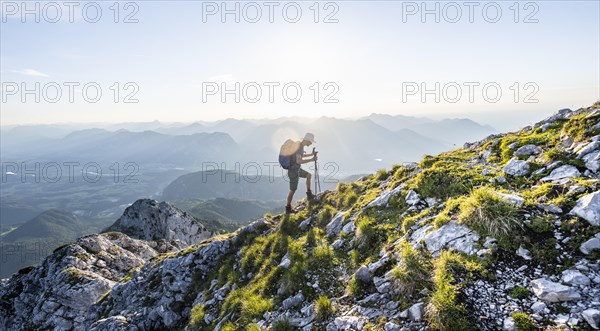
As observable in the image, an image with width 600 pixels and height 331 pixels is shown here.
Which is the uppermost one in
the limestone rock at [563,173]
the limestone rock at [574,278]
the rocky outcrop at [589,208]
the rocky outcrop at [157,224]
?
the limestone rock at [563,173]

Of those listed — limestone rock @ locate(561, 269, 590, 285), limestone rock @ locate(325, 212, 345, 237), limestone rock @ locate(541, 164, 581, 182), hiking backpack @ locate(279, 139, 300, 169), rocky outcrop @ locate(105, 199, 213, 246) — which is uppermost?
hiking backpack @ locate(279, 139, 300, 169)

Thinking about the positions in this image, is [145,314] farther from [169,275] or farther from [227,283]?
[227,283]

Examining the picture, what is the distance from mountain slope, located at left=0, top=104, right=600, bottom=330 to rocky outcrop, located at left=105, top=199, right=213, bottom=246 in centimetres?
4143

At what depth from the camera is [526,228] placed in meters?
7.14

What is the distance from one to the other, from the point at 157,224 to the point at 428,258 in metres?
60.2

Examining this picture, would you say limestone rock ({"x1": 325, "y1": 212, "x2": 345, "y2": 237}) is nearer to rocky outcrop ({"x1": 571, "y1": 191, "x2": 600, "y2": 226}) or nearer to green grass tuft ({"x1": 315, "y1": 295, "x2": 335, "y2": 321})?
green grass tuft ({"x1": 315, "y1": 295, "x2": 335, "y2": 321})

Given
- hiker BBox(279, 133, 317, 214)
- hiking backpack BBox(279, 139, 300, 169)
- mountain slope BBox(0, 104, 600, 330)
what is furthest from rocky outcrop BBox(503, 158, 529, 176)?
hiking backpack BBox(279, 139, 300, 169)

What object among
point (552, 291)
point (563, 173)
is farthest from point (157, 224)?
point (552, 291)

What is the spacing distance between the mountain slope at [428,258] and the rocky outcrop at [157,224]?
41.4 meters

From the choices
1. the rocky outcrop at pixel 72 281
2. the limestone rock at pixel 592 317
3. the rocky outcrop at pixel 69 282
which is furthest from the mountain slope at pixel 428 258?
the rocky outcrop at pixel 69 282

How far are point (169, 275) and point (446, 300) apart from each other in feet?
54.0

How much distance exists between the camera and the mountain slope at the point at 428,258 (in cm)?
609

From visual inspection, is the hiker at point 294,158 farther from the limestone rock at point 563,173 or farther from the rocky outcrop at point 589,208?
the rocky outcrop at point 589,208

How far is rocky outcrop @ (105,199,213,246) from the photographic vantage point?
55.5 m
